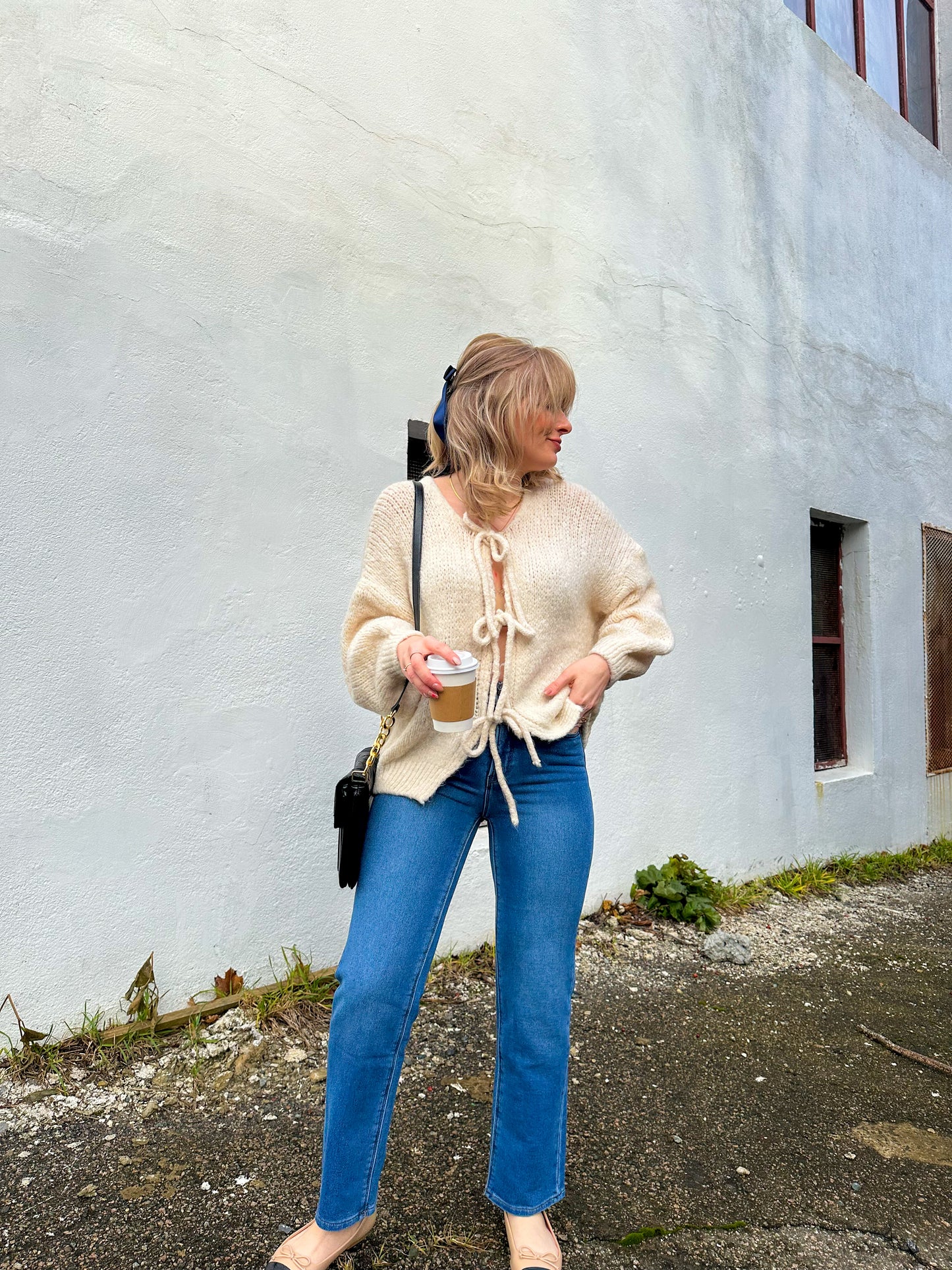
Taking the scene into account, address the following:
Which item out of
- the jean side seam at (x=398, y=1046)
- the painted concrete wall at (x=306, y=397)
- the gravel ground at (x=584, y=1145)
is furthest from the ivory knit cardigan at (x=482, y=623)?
the painted concrete wall at (x=306, y=397)

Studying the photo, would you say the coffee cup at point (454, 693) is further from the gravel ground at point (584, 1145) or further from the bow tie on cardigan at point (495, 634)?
the gravel ground at point (584, 1145)

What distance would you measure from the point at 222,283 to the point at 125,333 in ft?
1.16

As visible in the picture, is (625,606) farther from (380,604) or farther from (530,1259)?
(530,1259)

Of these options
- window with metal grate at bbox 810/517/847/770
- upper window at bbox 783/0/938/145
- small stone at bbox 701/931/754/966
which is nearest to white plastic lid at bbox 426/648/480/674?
small stone at bbox 701/931/754/966

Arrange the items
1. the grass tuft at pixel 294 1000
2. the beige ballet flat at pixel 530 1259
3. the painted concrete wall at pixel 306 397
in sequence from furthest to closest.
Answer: the grass tuft at pixel 294 1000
the painted concrete wall at pixel 306 397
the beige ballet flat at pixel 530 1259

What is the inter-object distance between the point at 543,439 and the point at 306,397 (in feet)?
4.28

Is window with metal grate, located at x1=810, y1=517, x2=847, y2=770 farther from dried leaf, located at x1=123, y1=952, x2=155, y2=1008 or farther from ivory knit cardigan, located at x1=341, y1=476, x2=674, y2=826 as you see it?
dried leaf, located at x1=123, y1=952, x2=155, y2=1008

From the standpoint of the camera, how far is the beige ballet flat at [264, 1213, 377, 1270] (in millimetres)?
1447

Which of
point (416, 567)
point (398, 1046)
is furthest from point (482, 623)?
point (398, 1046)

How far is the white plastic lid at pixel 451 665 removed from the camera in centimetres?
138

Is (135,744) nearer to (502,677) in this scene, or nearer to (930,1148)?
(502,677)

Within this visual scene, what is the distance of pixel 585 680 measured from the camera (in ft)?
5.12

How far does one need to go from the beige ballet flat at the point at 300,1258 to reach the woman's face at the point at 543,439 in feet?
4.69

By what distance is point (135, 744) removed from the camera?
2359mm
